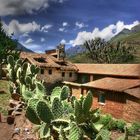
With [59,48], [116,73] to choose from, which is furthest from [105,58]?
[116,73]

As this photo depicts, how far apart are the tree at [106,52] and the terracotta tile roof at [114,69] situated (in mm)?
15627

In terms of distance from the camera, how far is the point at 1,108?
66.8ft

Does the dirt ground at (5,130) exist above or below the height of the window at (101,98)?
below

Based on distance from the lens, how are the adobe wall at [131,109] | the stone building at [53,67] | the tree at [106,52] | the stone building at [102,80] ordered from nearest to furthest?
the adobe wall at [131,109], the stone building at [102,80], the stone building at [53,67], the tree at [106,52]

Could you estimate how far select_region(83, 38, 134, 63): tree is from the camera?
63719 mm

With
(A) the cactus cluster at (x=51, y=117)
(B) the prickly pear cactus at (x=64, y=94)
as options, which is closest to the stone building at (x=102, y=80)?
(B) the prickly pear cactus at (x=64, y=94)

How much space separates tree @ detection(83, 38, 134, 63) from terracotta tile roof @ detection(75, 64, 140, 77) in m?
15.6

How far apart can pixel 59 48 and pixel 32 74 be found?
89.2ft

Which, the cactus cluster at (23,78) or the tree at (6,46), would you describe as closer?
the cactus cluster at (23,78)

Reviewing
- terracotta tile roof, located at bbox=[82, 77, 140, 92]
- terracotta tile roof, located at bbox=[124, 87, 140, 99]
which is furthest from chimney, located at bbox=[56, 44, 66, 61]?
terracotta tile roof, located at bbox=[124, 87, 140, 99]

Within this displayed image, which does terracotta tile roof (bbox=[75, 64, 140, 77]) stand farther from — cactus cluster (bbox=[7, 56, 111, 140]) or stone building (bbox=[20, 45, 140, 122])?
cactus cluster (bbox=[7, 56, 111, 140])

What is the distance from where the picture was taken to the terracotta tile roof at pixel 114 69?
37812 millimetres

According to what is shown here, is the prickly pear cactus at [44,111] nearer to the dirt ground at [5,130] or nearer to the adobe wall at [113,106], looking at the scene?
the dirt ground at [5,130]

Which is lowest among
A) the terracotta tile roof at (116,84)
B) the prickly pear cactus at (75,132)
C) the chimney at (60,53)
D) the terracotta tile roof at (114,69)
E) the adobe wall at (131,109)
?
the adobe wall at (131,109)
